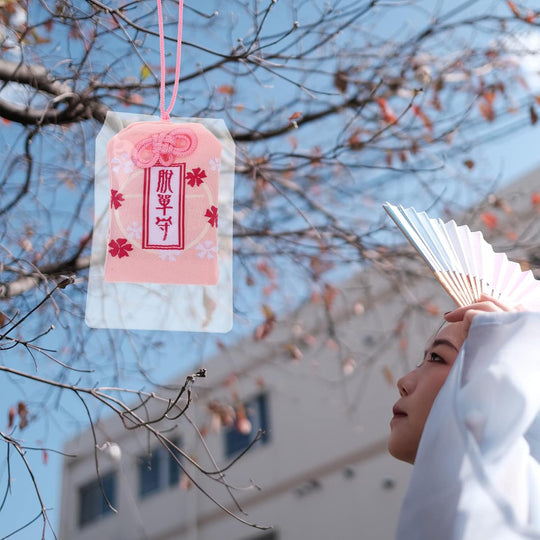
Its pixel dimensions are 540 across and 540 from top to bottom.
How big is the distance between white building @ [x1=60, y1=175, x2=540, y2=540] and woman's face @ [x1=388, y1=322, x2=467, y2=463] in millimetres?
5864

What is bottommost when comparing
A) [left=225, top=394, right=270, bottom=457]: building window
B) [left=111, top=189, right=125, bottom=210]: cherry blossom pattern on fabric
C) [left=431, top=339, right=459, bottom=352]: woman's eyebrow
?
[left=225, top=394, right=270, bottom=457]: building window

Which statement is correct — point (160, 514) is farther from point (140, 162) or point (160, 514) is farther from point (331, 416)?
point (140, 162)

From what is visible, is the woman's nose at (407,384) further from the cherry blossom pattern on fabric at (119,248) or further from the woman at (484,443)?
the cherry blossom pattern on fabric at (119,248)

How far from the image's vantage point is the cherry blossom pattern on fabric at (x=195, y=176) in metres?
2.24

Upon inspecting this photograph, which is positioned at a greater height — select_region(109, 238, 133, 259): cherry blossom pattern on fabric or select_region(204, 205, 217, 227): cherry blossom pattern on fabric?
select_region(204, 205, 217, 227): cherry blossom pattern on fabric

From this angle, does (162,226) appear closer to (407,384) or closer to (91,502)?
(407,384)

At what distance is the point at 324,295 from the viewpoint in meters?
4.91

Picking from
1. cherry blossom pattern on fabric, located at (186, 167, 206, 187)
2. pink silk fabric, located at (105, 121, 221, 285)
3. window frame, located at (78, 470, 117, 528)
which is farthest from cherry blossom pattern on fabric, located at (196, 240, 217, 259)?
window frame, located at (78, 470, 117, 528)

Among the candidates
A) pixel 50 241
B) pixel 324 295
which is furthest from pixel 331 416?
pixel 50 241

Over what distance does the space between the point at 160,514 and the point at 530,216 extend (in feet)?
22.4

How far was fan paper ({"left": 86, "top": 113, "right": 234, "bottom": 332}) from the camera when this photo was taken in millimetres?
2129

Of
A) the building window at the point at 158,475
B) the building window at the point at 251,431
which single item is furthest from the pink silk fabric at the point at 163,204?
the building window at the point at 158,475

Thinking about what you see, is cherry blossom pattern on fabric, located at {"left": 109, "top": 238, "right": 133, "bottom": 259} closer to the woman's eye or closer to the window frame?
the woman's eye

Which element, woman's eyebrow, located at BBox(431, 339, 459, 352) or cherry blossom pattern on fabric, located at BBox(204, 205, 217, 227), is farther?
cherry blossom pattern on fabric, located at BBox(204, 205, 217, 227)
